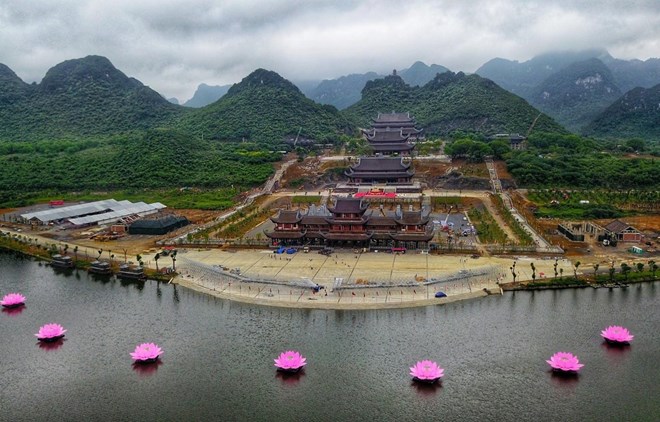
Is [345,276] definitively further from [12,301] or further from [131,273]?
[12,301]

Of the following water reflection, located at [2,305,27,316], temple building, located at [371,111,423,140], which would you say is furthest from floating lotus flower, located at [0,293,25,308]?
temple building, located at [371,111,423,140]

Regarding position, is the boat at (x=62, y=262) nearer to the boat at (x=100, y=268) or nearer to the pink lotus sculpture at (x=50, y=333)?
the boat at (x=100, y=268)

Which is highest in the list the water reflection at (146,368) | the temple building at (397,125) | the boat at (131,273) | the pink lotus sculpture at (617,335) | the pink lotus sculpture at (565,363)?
the temple building at (397,125)

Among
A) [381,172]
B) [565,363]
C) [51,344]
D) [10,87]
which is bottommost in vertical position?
[51,344]

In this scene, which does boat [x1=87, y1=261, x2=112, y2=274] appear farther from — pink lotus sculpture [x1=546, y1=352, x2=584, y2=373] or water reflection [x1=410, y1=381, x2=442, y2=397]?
pink lotus sculpture [x1=546, y1=352, x2=584, y2=373]

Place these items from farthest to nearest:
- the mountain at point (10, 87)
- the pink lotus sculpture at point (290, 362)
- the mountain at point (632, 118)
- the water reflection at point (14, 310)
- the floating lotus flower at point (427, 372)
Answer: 1. the mountain at point (10, 87)
2. the mountain at point (632, 118)
3. the water reflection at point (14, 310)
4. the pink lotus sculpture at point (290, 362)
5. the floating lotus flower at point (427, 372)

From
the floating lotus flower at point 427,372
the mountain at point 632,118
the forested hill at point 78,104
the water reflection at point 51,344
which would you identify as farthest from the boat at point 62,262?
the mountain at point 632,118

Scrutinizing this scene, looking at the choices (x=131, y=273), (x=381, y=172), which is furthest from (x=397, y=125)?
(x=131, y=273)
